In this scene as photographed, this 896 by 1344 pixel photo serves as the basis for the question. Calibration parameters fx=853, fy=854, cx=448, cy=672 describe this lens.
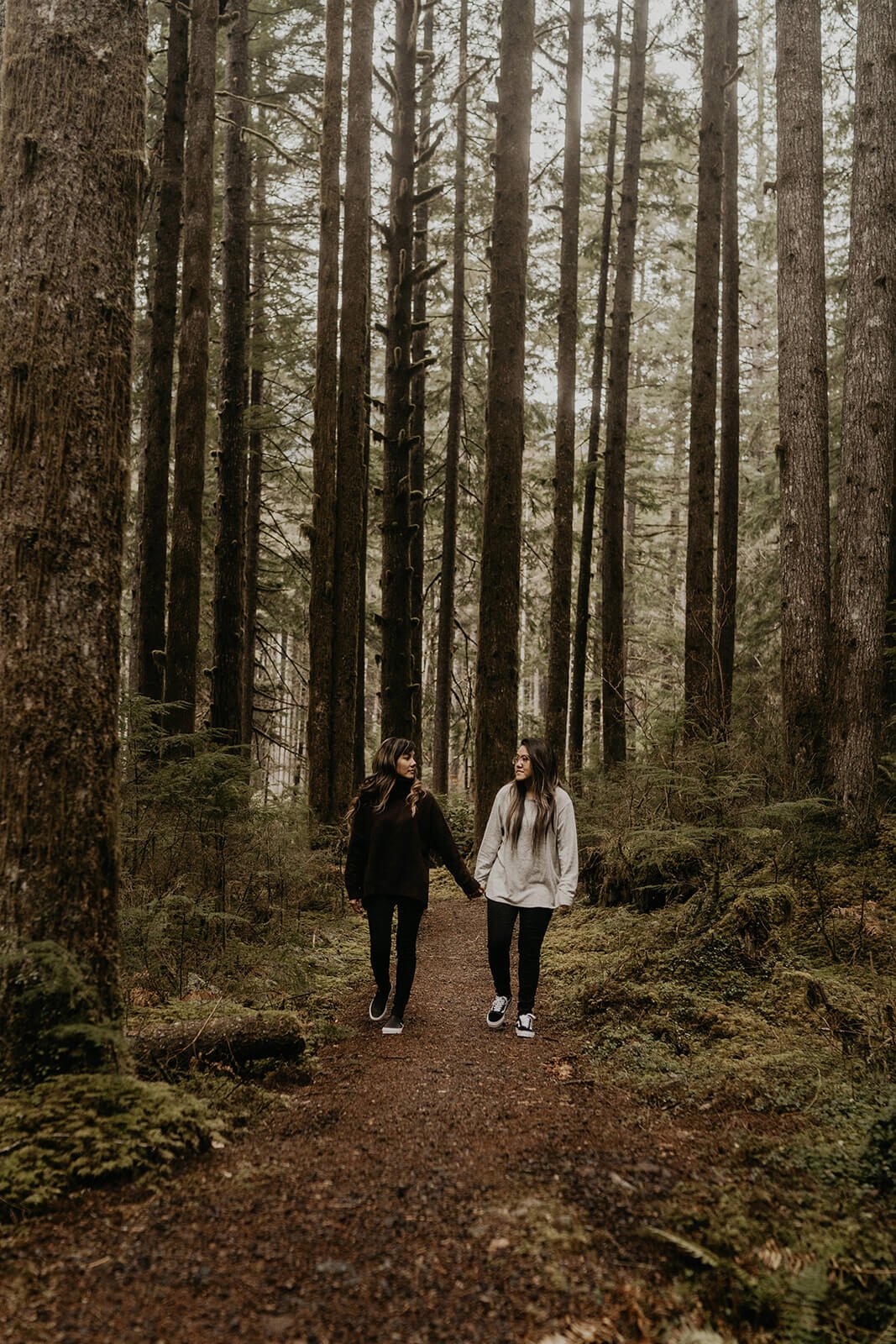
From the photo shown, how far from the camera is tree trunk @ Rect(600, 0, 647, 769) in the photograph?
705 inches

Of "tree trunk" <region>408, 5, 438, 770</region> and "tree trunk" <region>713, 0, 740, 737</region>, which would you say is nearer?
"tree trunk" <region>713, 0, 740, 737</region>

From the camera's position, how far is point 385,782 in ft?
22.3

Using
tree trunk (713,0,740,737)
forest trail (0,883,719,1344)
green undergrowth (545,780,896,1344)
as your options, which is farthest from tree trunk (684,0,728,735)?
forest trail (0,883,719,1344)

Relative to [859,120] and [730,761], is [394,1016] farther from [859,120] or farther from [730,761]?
[859,120]

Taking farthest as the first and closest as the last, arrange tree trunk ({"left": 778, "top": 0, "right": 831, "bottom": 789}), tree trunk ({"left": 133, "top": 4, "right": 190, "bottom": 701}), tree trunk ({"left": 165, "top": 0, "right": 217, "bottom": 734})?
tree trunk ({"left": 133, "top": 4, "right": 190, "bottom": 701}) → tree trunk ({"left": 165, "top": 0, "right": 217, "bottom": 734}) → tree trunk ({"left": 778, "top": 0, "right": 831, "bottom": 789})

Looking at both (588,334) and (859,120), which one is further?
(588,334)

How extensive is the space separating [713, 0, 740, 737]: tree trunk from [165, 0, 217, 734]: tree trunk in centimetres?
848

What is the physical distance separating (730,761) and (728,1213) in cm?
576

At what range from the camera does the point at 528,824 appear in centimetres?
652

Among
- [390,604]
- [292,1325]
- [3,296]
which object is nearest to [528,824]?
[292,1325]

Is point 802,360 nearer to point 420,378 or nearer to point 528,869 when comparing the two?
point 528,869

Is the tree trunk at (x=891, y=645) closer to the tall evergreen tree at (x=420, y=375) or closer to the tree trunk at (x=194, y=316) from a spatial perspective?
the tall evergreen tree at (x=420, y=375)

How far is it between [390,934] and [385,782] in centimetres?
117

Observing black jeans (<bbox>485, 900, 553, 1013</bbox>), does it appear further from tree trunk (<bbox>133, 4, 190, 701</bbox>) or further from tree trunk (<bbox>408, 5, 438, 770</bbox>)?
tree trunk (<bbox>408, 5, 438, 770</bbox>)
